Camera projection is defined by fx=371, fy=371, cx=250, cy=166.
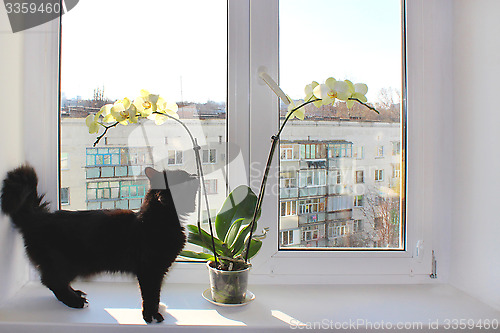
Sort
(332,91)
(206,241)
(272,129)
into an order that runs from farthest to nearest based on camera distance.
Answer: (272,129) < (206,241) < (332,91)

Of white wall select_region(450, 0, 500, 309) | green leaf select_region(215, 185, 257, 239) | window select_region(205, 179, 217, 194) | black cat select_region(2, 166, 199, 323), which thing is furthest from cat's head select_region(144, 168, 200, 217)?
white wall select_region(450, 0, 500, 309)

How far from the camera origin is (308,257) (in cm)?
122

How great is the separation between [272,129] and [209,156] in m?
0.22

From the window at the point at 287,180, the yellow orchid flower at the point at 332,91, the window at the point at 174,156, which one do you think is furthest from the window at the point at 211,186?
the yellow orchid flower at the point at 332,91

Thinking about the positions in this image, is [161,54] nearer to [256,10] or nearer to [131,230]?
[256,10]

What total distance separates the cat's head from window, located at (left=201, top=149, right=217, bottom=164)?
23 centimetres

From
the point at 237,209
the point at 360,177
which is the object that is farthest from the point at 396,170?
the point at 237,209

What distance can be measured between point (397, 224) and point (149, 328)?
32.8 inches

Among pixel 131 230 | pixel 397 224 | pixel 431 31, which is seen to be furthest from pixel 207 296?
pixel 431 31

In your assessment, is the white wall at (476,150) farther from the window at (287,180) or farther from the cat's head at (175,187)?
the cat's head at (175,187)

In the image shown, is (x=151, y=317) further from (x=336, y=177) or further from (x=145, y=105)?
(x=336, y=177)

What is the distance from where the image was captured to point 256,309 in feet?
3.43

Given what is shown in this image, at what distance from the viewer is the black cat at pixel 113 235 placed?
944 millimetres

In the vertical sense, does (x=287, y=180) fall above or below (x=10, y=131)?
below
